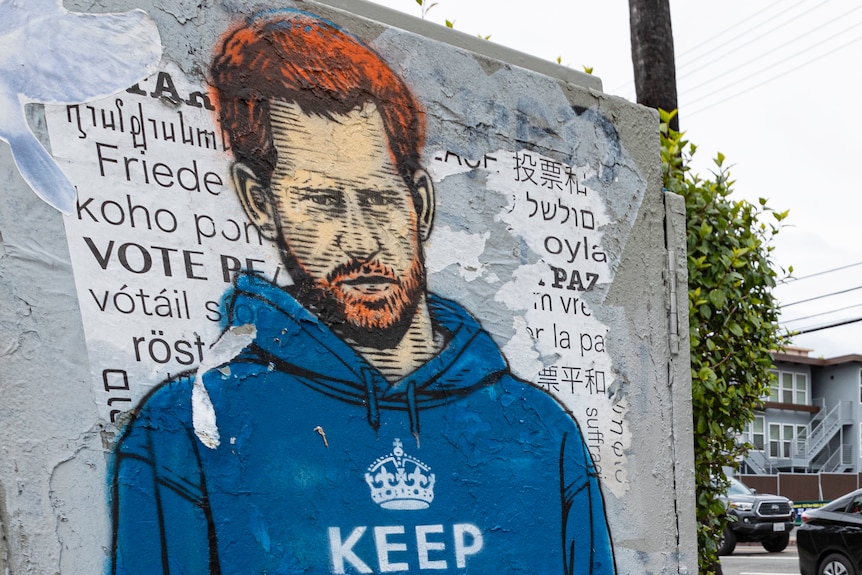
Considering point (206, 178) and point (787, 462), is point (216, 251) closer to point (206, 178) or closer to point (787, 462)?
point (206, 178)

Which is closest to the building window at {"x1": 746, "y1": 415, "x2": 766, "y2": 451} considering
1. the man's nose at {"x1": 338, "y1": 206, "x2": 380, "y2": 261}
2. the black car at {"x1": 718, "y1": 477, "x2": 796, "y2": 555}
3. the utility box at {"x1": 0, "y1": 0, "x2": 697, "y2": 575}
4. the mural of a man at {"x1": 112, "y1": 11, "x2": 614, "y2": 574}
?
the black car at {"x1": 718, "y1": 477, "x2": 796, "y2": 555}

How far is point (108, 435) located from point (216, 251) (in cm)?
75

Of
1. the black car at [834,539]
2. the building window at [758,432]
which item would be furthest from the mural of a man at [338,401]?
the building window at [758,432]

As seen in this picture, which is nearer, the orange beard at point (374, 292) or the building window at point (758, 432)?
the orange beard at point (374, 292)

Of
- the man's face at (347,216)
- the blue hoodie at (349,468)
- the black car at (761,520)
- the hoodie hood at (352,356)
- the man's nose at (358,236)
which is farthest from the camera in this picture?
the black car at (761,520)

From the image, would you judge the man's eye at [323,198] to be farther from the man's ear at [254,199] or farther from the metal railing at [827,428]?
the metal railing at [827,428]

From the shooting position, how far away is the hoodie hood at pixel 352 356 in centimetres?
347

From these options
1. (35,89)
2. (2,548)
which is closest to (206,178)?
(35,89)

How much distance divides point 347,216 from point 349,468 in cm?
99

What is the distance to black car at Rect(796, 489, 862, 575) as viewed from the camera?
434 inches

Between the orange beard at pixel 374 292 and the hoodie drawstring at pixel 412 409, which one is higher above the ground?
the orange beard at pixel 374 292

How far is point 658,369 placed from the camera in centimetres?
490

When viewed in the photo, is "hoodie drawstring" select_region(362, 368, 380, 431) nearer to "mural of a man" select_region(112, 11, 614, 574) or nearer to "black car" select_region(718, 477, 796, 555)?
"mural of a man" select_region(112, 11, 614, 574)

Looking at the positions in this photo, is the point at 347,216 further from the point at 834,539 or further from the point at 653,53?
the point at 834,539
